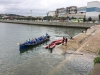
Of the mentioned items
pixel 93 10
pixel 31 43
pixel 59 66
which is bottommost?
pixel 59 66

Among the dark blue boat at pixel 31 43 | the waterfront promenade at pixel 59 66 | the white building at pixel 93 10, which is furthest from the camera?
the white building at pixel 93 10

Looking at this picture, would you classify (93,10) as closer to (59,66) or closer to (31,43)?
(31,43)

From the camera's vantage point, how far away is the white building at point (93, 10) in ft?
348

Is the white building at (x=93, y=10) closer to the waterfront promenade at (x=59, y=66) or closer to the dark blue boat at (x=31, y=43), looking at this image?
the dark blue boat at (x=31, y=43)

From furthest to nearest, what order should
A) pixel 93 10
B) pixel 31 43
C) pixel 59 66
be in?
pixel 93 10, pixel 31 43, pixel 59 66

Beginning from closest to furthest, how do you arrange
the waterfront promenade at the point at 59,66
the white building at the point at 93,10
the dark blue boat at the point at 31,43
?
1. the waterfront promenade at the point at 59,66
2. the dark blue boat at the point at 31,43
3. the white building at the point at 93,10

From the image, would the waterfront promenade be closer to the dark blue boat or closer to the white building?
the dark blue boat

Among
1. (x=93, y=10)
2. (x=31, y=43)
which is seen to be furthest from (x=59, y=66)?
(x=93, y=10)

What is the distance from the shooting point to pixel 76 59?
25.8 metres

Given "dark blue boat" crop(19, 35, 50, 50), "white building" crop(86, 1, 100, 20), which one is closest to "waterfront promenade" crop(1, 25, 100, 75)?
"dark blue boat" crop(19, 35, 50, 50)

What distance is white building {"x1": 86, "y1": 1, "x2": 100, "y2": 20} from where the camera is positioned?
106 meters

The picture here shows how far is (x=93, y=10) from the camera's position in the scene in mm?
107500

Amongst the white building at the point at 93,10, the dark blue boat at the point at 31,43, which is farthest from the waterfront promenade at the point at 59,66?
the white building at the point at 93,10

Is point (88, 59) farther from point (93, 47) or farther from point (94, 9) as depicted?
point (94, 9)
